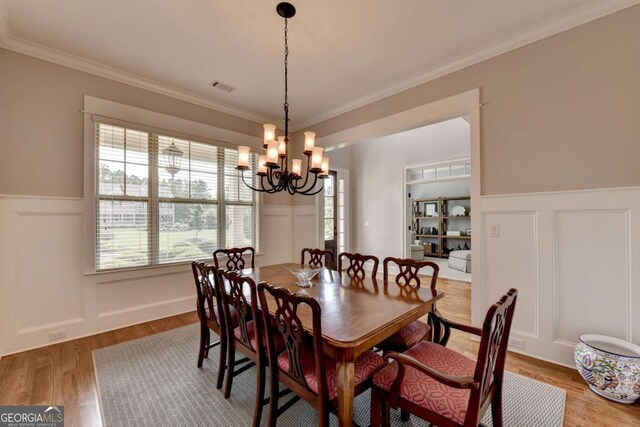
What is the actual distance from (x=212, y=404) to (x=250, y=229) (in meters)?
2.68

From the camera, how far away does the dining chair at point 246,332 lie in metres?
1.56

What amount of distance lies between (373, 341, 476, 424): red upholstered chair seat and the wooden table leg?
0.19 metres

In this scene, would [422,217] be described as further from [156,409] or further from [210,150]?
[156,409]

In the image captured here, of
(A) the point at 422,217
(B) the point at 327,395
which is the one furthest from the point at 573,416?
(A) the point at 422,217

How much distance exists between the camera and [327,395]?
4.18ft

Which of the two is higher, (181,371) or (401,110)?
(401,110)

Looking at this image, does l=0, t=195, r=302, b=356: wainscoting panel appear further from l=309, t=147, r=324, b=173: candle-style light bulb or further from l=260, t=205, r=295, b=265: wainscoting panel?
l=309, t=147, r=324, b=173: candle-style light bulb

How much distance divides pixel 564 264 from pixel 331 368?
2.20m

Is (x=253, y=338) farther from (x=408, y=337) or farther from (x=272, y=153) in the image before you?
(x=272, y=153)

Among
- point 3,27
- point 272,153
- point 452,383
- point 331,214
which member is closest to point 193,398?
point 452,383

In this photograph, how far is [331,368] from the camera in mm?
1432

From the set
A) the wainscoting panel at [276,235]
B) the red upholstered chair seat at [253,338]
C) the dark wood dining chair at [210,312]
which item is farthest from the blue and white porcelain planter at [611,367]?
the wainscoting panel at [276,235]

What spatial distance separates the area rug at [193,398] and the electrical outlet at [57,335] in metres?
0.57

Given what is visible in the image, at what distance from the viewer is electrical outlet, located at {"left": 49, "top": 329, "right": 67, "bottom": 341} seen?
2654mm
